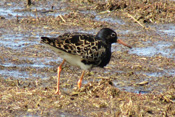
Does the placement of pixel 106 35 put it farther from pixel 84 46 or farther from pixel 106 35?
pixel 84 46

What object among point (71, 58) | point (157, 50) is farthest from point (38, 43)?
point (71, 58)

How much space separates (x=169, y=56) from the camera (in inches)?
431

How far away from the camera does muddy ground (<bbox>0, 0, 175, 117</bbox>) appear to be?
7.19m

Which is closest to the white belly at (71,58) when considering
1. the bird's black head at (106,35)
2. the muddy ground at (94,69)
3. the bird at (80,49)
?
the bird at (80,49)

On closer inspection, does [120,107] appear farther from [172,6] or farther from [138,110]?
[172,6]

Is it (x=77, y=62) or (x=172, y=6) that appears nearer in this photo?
(x=77, y=62)

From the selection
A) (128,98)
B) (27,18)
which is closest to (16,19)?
(27,18)

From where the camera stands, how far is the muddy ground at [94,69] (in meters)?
7.19

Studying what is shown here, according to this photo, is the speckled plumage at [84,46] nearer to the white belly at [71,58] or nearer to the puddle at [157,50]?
the white belly at [71,58]

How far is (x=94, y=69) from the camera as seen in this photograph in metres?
9.83

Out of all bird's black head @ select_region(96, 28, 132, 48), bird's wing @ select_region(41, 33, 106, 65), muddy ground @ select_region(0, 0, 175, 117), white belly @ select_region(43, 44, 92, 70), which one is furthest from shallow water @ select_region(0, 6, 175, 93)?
white belly @ select_region(43, 44, 92, 70)

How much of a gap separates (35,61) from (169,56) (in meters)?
3.27

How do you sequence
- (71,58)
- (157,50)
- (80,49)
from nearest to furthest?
1. (80,49)
2. (71,58)
3. (157,50)

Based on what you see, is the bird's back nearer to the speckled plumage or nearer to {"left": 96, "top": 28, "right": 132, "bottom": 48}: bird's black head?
the speckled plumage
